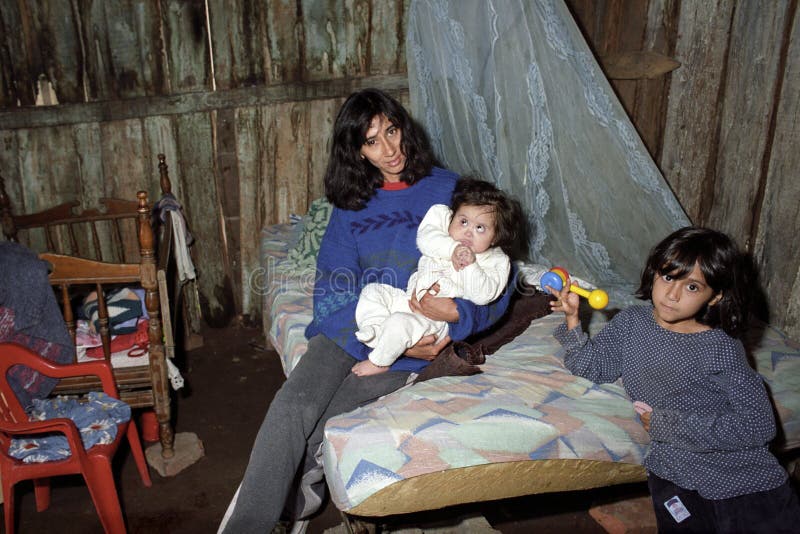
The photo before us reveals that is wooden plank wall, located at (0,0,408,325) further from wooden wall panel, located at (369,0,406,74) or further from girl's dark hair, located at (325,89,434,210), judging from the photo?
girl's dark hair, located at (325,89,434,210)

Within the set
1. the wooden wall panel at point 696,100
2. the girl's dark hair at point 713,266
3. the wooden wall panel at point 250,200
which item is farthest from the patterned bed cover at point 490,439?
the wooden wall panel at point 250,200

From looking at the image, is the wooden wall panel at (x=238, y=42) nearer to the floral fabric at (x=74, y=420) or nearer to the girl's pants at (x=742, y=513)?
the floral fabric at (x=74, y=420)

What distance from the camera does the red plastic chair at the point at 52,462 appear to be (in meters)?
2.09

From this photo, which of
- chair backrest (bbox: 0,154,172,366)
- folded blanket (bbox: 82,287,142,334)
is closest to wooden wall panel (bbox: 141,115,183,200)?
chair backrest (bbox: 0,154,172,366)

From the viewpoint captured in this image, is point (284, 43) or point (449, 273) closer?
point (449, 273)

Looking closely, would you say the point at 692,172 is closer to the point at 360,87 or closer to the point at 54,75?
the point at 360,87

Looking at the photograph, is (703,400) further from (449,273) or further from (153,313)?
(153,313)

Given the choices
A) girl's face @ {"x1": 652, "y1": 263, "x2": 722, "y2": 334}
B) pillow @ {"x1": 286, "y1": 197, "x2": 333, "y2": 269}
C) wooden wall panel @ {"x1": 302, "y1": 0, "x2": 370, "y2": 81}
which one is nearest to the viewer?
girl's face @ {"x1": 652, "y1": 263, "x2": 722, "y2": 334}

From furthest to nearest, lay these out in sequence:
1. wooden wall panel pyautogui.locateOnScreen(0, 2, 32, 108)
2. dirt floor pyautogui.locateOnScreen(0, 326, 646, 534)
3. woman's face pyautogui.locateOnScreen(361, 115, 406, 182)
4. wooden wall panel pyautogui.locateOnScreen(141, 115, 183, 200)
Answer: wooden wall panel pyautogui.locateOnScreen(141, 115, 183, 200), wooden wall panel pyautogui.locateOnScreen(0, 2, 32, 108), dirt floor pyautogui.locateOnScreen(0, 326, 646, 534), woman's face pyautogui.locateOnScreen(361, 115, 406, 182)

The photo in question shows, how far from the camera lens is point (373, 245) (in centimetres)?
235

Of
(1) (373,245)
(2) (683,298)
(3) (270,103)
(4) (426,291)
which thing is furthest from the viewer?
(3) (270,103)

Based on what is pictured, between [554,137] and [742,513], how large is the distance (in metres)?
1.36

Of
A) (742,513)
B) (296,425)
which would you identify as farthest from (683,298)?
(296,425)

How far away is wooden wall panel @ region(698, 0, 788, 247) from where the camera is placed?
246cm
